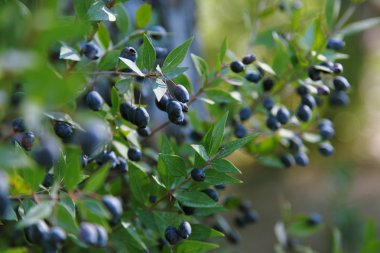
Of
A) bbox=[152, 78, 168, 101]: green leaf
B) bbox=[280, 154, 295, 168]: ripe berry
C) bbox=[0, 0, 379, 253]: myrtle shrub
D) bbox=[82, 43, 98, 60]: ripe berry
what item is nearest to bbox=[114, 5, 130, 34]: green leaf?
bbox=[0, 0, 379, 253]: myrtle shrub

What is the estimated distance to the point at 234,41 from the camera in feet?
18.3

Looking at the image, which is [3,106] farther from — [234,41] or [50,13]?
[234,41]

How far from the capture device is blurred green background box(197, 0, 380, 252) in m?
4.15

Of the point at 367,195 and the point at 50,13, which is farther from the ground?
the point at 50,13

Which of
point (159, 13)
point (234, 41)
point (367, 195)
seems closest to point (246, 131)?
point (159, 13)

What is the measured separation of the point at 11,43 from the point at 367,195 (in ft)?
14.2

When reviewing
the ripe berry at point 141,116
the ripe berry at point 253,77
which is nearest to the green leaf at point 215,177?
the ripe berry at point 141,116

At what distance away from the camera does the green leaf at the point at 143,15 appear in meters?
0.91

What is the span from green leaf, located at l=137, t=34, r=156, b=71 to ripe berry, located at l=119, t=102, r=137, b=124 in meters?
0.06

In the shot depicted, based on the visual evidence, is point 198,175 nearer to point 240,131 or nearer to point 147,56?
point 147,56

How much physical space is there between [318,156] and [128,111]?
192 inches

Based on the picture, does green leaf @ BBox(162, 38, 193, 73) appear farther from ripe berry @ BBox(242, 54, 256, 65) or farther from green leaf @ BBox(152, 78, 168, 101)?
ripe berry @ BBox(242, 54, 256, 65)

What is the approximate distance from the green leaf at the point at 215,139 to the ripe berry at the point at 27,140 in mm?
218

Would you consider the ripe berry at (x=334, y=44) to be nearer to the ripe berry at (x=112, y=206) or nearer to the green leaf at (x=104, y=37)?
the green leaf at (x=104, y=37)
